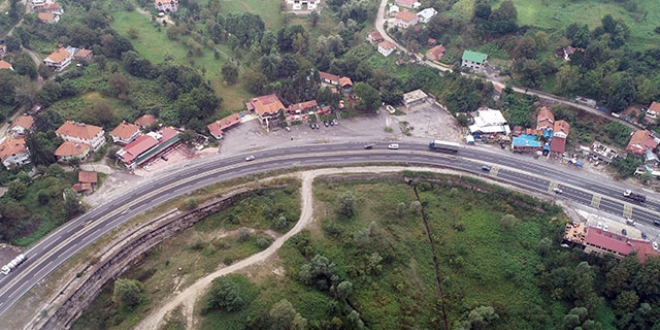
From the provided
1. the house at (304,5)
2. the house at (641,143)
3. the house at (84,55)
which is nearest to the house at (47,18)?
the house at (84,55)

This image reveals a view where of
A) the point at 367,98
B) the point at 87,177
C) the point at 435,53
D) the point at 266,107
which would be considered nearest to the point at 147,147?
the point at 87,177

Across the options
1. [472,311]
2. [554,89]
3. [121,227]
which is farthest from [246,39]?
[472,311]

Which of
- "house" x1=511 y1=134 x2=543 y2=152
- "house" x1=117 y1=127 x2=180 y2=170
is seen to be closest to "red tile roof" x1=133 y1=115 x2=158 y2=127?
"house" x1=117 y1=127 x2=180 y2=170

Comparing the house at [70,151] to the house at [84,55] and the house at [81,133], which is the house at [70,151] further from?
the house at [84,55]

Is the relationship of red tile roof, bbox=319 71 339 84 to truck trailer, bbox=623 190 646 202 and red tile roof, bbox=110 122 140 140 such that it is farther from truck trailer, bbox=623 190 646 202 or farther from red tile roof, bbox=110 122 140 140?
truck trailer, bbox=623 190 646 202

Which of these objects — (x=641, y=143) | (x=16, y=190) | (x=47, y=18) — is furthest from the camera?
(x=47, y=18)

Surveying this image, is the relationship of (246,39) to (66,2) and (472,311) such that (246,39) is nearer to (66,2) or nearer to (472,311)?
(66,2)

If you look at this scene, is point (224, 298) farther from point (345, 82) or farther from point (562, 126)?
point (562, 126)
